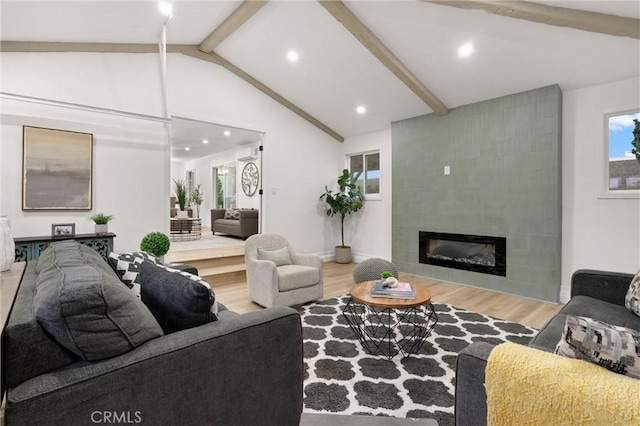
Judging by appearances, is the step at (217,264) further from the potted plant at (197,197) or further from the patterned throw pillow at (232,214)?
the potted plant at (197,197)

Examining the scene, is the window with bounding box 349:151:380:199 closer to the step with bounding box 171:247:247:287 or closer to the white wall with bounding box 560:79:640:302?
the step with bounding box 171:247:247:287

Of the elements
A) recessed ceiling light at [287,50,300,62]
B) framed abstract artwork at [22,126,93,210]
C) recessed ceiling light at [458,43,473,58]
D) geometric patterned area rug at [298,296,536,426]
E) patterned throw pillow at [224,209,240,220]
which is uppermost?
recessed ceiling light at [287,50,300,62]

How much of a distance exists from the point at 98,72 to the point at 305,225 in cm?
379

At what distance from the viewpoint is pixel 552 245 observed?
373 cm

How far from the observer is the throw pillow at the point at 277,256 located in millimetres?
3590

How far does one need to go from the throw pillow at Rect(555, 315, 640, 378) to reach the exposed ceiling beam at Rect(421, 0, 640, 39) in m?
2.87

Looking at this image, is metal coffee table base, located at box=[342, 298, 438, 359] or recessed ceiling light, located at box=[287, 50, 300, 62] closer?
metal coffee table base, located at box=[342, 298, 438, 359]

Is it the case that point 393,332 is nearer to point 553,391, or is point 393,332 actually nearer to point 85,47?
point 553,391

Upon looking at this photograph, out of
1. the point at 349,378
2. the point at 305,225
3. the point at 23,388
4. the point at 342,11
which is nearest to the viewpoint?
the point at 23,388

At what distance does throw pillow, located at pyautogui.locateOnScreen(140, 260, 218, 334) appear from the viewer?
1254 mm

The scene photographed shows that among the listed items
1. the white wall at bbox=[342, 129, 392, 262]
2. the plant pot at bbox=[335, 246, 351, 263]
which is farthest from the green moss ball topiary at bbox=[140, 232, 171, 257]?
the white wall at bbox=[342, 129, 392, 262]

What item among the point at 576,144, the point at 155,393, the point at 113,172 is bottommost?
the point at 155,393

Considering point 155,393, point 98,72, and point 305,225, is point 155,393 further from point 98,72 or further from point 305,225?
point 305,225

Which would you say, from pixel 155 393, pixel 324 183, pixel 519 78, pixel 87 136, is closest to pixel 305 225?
pixel 324 183
